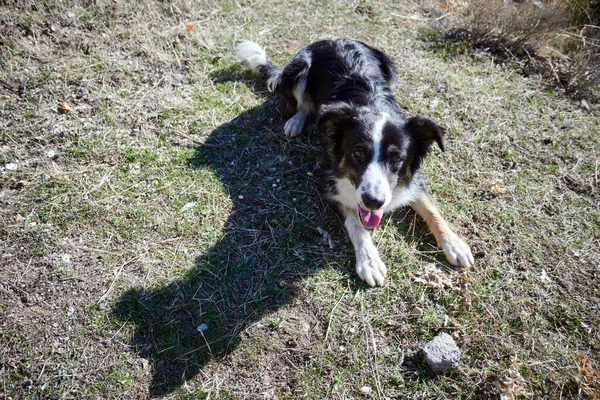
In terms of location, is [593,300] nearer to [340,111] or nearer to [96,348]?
[340,111]

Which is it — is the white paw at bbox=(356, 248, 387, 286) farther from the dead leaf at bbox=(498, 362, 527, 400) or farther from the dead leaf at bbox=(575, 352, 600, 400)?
the dead leaf at bbox=(575, 352, 600, 400)

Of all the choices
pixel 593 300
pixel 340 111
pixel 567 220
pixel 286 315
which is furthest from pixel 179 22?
pixel 593 300

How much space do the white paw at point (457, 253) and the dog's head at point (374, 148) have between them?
631 millimetres

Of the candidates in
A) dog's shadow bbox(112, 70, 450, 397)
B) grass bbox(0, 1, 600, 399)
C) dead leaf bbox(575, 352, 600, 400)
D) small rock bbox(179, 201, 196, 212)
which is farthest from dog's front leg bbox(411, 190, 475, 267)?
small rock bbox(179, 201, 196, 212)

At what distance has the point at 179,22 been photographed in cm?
521

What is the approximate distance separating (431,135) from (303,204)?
1.31 m

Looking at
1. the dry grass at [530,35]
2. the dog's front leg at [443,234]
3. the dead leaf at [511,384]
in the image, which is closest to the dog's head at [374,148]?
the dog's front leg at [443,234]

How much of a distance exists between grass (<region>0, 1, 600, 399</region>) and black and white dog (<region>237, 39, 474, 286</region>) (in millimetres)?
171

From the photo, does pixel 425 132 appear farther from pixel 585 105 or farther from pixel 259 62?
pixel 585 105

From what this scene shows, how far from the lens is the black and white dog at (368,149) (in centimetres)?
311

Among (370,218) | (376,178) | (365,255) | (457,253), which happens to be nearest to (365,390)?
(365,255)

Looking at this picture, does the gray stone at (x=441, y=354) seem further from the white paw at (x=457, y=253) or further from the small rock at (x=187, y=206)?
the small rock at (x=187, y=206)

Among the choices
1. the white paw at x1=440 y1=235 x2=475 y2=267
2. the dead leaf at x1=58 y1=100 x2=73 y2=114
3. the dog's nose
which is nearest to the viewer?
the dog's nose

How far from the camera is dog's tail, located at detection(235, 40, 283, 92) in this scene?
15.6 feet
